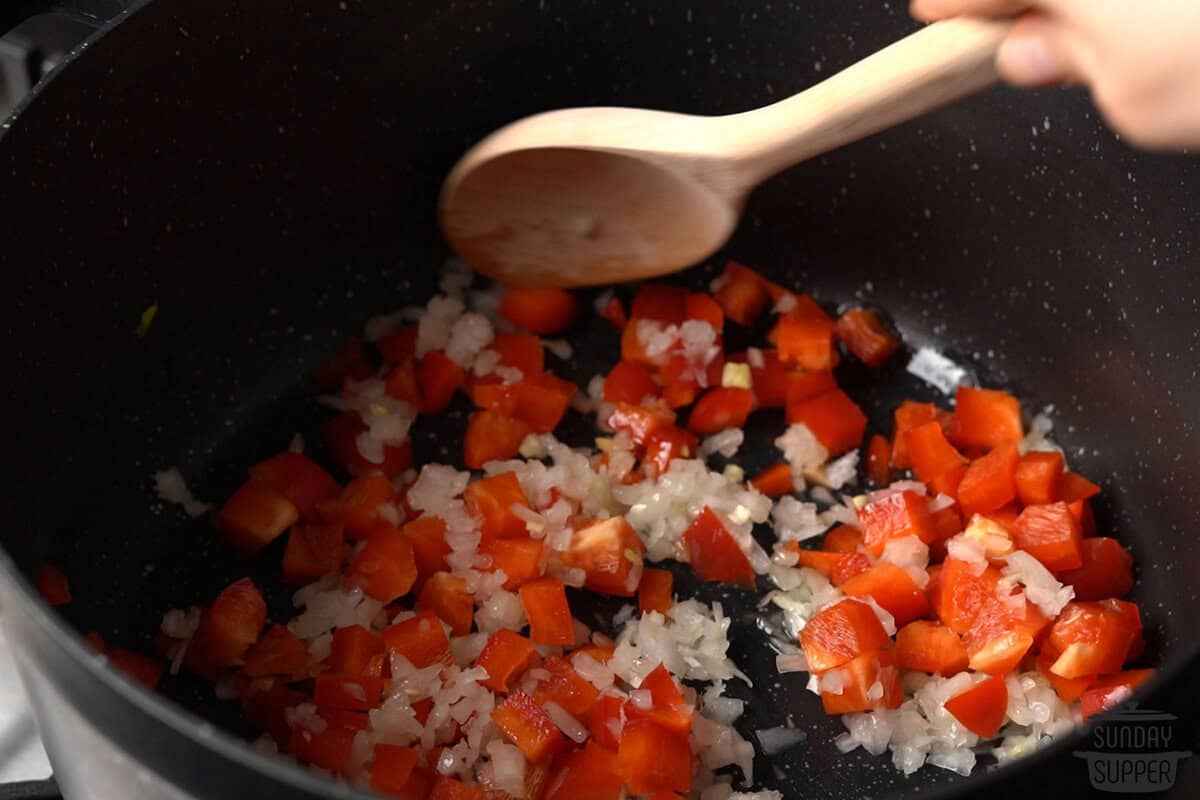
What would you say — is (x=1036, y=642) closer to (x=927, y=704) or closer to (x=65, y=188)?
(x=927, y=704)

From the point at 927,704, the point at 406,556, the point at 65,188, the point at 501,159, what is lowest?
the point at 927,704

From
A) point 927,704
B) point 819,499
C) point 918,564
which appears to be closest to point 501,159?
point 819,499

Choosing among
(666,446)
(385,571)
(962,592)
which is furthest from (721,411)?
(385,571)

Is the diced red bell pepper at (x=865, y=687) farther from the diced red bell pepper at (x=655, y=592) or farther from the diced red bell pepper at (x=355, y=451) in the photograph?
the diced red bell pepper at (x=355, y=451)

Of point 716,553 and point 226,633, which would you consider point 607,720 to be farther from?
point 226,633

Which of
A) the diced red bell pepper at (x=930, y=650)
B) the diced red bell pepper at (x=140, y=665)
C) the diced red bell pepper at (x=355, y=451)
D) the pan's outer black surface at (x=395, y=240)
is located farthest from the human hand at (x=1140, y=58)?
the diced red bell pepper at (x=140, y=665)

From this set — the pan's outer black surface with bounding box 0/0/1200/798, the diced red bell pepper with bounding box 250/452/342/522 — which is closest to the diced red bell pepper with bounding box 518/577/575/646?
the pan's outer black surface with bounding box 0/0/1200/798
